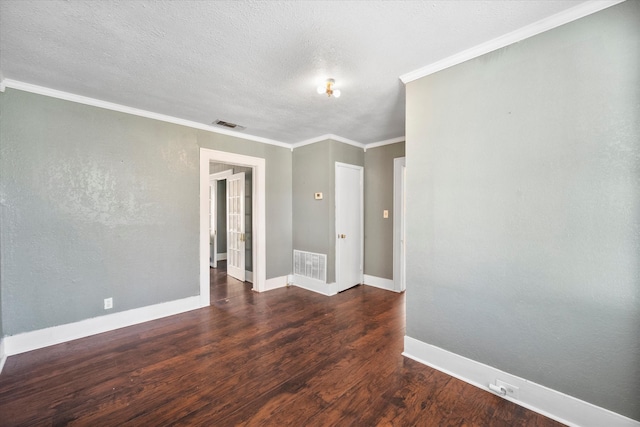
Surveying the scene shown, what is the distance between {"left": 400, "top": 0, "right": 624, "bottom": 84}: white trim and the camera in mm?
1574

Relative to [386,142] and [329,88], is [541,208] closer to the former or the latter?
[329,88]

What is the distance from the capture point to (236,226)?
16.8 feet

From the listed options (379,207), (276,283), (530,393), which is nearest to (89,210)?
(276,283)

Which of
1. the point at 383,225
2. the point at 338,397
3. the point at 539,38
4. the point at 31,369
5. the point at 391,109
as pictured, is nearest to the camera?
the point at 539,38

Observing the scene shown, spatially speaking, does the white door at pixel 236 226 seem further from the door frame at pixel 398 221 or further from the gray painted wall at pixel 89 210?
the door frame at pixel 398 221

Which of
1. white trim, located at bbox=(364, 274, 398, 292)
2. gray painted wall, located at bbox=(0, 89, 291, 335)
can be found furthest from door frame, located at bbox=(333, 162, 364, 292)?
gray painted wall, located at bbox=(0, 89, 291, 335)

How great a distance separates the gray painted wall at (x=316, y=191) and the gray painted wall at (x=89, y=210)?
1.53 m

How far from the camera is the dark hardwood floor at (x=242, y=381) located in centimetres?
172

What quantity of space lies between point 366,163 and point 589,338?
12.2ft

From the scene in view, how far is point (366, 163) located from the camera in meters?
4.84

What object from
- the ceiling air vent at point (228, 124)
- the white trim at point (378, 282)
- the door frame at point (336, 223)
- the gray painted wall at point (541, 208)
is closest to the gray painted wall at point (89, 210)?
the ceiling air vent at point (228, 124)

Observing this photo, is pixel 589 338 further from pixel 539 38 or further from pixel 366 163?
pixel 366 163

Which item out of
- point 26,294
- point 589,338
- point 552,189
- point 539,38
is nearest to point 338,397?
point 589,338

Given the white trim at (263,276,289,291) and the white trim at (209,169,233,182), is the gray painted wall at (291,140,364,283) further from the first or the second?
the white trim at (209,169,233,182)
